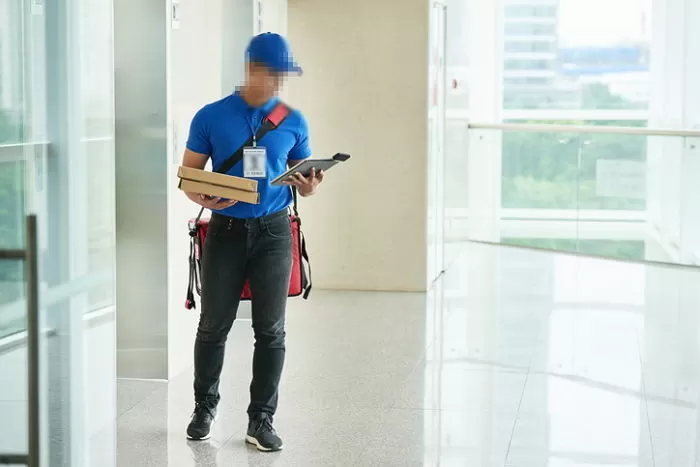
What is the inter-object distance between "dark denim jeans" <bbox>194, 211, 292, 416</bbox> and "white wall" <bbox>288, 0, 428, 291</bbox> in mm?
4579

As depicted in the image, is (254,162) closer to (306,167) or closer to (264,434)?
(306,167)

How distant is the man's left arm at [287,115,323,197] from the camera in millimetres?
4992

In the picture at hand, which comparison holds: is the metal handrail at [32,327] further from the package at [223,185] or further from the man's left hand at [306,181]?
the man's left hand at [306,181]

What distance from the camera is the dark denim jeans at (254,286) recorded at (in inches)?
202

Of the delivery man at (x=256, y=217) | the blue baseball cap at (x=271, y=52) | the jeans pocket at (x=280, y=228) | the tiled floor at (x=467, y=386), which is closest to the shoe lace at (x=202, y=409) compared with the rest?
the tiled floor at (x=467, y=386)

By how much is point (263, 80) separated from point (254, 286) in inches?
34.4

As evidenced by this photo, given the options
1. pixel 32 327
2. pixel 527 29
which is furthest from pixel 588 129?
pixel 32 327

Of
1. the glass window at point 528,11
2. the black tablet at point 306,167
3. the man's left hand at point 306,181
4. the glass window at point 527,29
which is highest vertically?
the glass window at point 528,11

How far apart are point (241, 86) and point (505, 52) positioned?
419 inches

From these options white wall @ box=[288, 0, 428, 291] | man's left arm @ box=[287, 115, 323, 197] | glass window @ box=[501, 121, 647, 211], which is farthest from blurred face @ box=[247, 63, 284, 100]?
glass window @ box=[501, 121, 647, 211]

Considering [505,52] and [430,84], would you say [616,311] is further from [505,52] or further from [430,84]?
[505,52]

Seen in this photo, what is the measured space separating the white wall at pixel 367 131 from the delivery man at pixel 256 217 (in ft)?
14.8

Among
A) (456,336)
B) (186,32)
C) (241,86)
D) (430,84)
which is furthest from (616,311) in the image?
(241,86)

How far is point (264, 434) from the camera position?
5375 millimetres
